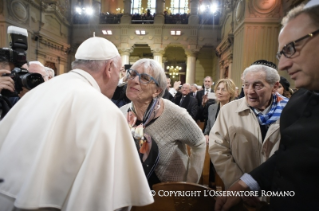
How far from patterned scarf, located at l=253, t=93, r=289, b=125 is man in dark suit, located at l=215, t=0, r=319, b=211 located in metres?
0.58

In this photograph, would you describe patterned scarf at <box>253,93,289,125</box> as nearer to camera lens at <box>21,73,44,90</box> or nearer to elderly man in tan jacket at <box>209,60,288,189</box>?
elderly man in tan jacket at <box>209,60,288,189</box>

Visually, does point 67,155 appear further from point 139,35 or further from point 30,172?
point 139,35

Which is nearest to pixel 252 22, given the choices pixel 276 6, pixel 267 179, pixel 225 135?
pixel 276 6

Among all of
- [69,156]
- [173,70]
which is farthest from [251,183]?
[173,70]

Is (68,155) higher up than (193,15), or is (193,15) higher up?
(193,15)

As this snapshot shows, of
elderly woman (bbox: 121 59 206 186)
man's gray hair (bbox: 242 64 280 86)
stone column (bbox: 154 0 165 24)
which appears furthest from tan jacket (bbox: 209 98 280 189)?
stone column (bbox: 154 0 165 24)

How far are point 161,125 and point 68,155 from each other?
3.38ft

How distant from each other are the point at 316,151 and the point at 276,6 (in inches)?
330

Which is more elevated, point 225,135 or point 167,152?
point 225,135

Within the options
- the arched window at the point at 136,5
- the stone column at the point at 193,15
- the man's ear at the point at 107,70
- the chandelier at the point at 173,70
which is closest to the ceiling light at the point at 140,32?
the stone column at the point at 193,15

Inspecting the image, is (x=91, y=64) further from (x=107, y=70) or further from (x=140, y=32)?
(x=140, y=32)

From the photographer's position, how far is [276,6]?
A: 7.39m

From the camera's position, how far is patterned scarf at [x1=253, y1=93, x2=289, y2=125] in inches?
69.1

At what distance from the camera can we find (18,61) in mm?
1884
